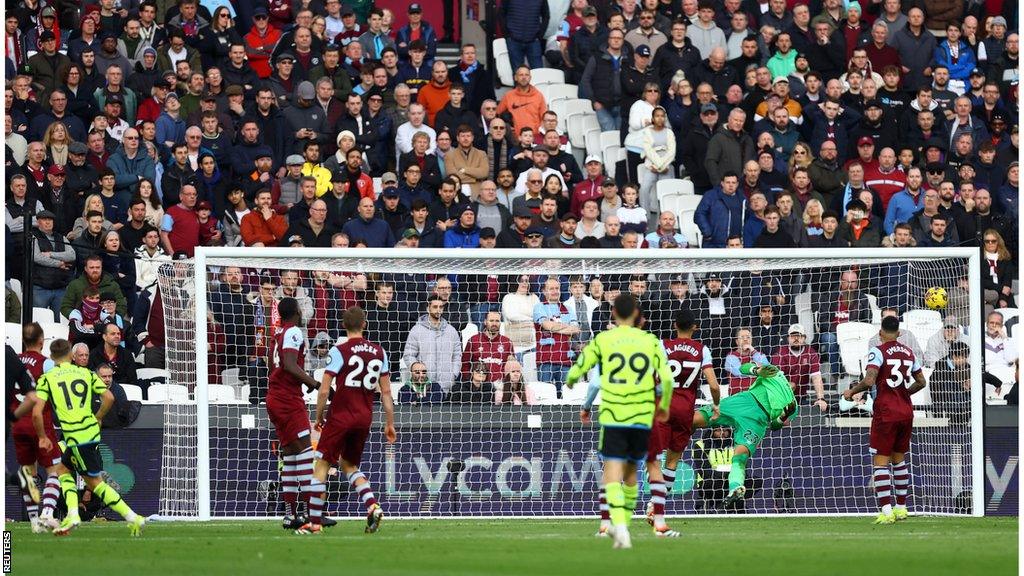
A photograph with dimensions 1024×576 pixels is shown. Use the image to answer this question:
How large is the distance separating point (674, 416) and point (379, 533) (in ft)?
9.48

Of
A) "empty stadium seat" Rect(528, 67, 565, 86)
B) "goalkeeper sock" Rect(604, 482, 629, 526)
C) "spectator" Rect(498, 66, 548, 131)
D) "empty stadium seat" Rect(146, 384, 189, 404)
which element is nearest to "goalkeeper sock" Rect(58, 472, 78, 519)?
"empty stadium seat" Rect(146, 384, 189, 404)

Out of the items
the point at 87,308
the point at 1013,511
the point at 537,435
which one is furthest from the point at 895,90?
the point at 87,308

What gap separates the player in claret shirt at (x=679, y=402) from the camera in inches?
543

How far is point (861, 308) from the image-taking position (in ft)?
58.3

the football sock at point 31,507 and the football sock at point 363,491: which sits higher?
the football sock at point 363,491

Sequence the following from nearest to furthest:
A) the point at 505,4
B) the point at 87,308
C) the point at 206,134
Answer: the point at 87,308, the point at 206,134, the point at 505,4

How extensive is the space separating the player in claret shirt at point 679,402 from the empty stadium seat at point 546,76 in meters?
8.13

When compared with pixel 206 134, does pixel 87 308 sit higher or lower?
lower

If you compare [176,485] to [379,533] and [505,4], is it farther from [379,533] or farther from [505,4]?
[505,4]

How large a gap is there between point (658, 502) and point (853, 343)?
4.99 m

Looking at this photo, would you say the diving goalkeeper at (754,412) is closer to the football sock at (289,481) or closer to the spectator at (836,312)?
the spectator at (836,312)

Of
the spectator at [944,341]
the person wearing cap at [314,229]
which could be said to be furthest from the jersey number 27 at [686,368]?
the person wearing cap at [314,229]

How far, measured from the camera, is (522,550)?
11.5 meters

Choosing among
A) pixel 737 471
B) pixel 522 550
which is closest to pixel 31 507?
pixel 522 550
